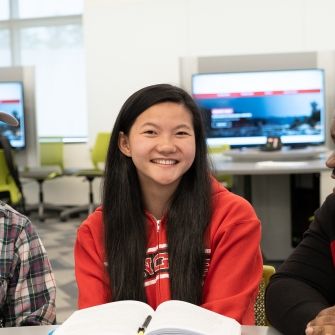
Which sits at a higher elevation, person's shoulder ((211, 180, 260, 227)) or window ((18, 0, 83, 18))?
window ((18, 0, 83, 18))

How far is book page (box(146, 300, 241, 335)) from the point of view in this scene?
2.76ft

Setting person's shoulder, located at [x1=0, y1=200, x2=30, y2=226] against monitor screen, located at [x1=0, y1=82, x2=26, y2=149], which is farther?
monitor screen, located at [x1=0, y1=82, x2=26, y2=149]

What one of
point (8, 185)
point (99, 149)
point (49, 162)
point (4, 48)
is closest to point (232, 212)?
point (8, 185)

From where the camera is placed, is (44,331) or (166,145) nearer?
(44,331)

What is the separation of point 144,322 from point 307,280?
0.42m

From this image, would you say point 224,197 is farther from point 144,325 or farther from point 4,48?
point 4,48

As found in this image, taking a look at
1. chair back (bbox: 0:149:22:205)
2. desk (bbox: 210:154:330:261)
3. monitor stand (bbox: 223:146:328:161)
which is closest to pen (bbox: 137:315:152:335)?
monitor stand (bbox: 223:146:328:161)

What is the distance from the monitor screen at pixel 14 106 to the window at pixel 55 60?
1.17m

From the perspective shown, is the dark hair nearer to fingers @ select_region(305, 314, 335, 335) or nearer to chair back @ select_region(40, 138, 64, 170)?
fingers @ select_region(305, 314, 335, 335)

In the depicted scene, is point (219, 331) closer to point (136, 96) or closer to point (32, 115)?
point (136, 96)

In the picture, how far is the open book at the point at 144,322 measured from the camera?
85 cm

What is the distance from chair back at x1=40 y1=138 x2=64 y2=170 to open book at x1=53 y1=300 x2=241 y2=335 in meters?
6.02

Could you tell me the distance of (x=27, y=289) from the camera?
1.34m

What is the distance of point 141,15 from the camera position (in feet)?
21.1
